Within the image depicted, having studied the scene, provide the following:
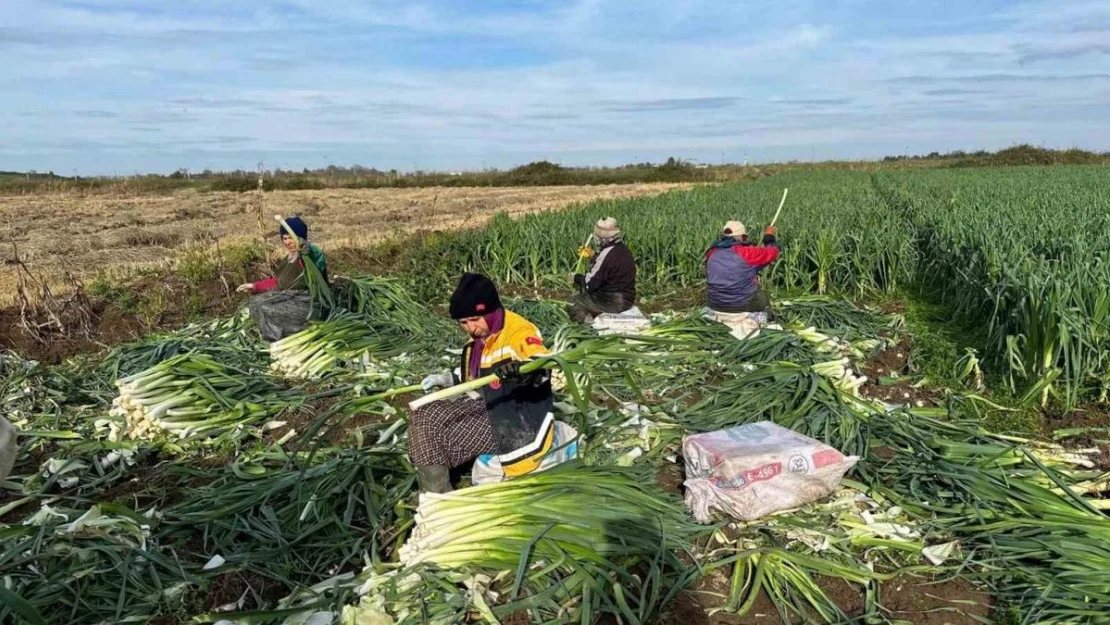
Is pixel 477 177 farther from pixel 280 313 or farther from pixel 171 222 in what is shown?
pixel 280 313

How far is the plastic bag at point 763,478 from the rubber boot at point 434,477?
1.07 meters

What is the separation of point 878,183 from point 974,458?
20.4 m

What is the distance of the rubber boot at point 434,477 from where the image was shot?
3.25 m

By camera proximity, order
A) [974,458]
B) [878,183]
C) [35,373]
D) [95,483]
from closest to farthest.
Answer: [974,458]
[95,483]
[35,373]
[878,183]

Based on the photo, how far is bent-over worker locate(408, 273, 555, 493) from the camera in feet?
10.4

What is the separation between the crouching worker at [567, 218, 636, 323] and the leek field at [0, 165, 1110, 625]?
1.24ft

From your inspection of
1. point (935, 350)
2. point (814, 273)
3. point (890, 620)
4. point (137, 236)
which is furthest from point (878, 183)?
point (890, 620)

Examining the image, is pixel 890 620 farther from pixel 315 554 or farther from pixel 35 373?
pixel 35 373

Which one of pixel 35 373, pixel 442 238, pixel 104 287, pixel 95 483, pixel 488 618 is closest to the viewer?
pixel 488 618

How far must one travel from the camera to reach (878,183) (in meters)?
21.9

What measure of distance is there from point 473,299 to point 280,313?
3189 mm

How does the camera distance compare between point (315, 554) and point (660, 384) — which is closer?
point (315, 554)

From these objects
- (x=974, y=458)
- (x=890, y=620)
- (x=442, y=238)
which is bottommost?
(x=890, y=620)

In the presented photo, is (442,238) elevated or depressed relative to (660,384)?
elevated
